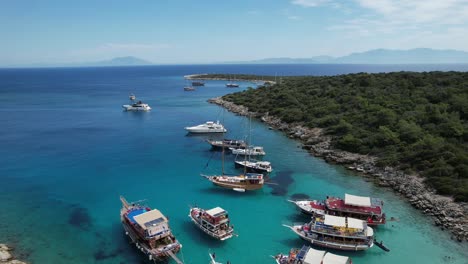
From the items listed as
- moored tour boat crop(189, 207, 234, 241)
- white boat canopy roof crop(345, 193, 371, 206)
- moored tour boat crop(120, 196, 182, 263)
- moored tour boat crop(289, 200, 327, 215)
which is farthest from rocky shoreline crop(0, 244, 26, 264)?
white boat canopy roof crop(345, 193, 371, 206)

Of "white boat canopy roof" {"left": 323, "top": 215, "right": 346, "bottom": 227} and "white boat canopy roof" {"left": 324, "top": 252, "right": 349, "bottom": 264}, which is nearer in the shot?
"white boat canopy roof" {"left": 324, "top": 252, "right": 349, "bottom": 264}

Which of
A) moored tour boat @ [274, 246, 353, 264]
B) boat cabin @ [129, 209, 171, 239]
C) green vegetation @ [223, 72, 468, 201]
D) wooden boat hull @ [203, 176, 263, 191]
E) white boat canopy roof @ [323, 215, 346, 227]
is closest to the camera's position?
moored tour boat @ [274, 246, 353, 264]

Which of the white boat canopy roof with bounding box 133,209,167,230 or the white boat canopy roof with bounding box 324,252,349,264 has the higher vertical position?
the white boat canopy roof with bounding box 133,209,167,230

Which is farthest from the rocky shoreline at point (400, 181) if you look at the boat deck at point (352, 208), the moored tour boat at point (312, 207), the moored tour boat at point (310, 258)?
the moored tour boat at point (310, 258)

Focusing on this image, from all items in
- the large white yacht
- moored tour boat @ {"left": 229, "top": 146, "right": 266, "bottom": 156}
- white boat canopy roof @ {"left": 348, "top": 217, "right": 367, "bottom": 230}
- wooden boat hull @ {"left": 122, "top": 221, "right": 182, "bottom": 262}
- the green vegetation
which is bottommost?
wooden boat hull @ {"left": 122, "top": 221, "right": 182, "bottom": 262}

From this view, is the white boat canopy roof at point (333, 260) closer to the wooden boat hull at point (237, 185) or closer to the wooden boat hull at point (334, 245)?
the wooden boat hull at point (334, 245)

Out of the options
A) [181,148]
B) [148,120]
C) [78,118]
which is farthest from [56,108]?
[181,148]

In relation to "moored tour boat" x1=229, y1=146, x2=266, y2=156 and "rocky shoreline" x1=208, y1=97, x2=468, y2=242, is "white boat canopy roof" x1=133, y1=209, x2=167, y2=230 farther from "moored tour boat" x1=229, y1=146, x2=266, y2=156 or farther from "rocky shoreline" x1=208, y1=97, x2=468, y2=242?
"rocky shoreline" x1=208, y1=97, x2=468, y2=242

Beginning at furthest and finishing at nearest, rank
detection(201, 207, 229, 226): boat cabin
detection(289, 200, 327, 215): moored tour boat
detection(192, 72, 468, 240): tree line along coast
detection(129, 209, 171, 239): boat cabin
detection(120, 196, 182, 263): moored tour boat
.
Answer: detection(192, 72, 468, 240): tree line along coast
detection(289, 200, 327, 215): moored tour boat
detection(201, 207, 229, 226): boat cabin
detection(129, 209, 171, 239): boat cabin
detection(120, 196, 182, 263): moored tour boat
